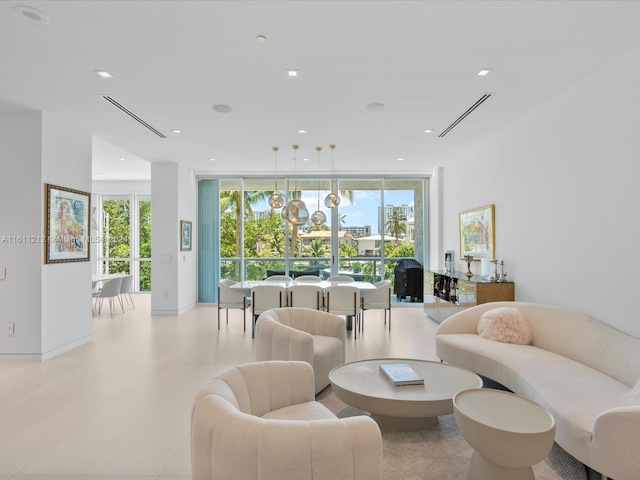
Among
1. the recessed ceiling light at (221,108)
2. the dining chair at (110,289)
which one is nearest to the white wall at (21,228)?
the recessed ceiling light at (221,108)

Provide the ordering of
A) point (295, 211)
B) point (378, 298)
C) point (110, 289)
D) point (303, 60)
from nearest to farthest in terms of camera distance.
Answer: point (303, 60) < point (295, 211) < point (378, 298) < point (110, 289)

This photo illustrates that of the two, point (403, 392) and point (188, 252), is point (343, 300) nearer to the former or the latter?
point (403, 392)

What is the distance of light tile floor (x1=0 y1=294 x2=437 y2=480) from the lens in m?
2.41

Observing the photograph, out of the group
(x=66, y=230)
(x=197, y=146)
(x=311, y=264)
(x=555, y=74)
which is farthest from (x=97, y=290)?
(x=555, y=74)

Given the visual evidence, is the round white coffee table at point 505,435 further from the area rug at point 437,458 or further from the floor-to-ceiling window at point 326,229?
the floor-to-ceiling window at point 326,229

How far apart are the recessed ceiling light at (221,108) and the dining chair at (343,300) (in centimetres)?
282

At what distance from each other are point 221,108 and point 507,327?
156 inches

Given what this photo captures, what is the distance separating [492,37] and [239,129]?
3417mm

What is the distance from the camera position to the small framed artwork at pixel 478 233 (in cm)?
567

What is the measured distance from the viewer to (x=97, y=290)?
7820mm

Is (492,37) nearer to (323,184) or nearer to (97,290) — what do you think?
(323,184)

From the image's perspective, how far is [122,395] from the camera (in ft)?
11.5

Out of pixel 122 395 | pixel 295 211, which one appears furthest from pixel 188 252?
pixel 122 395

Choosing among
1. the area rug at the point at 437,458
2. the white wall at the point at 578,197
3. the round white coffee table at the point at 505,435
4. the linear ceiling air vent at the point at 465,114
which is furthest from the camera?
the linear ceiling air vent at the point at 465,114
